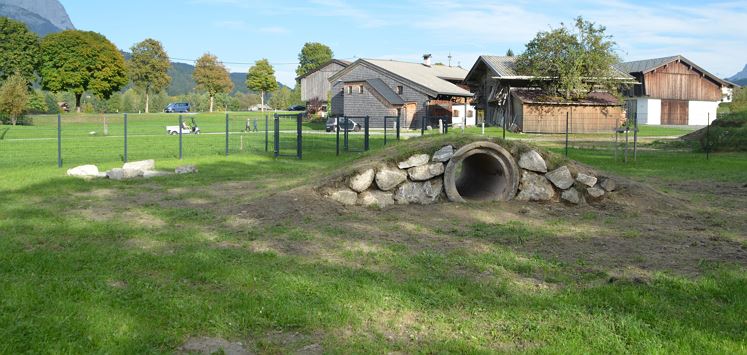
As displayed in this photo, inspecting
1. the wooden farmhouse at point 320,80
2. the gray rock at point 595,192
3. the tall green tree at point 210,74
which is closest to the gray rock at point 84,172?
the gray rock at point 595,192

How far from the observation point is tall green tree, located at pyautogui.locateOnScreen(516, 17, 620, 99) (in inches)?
1786

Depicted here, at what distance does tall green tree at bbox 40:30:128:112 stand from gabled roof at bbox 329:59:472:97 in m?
29.2

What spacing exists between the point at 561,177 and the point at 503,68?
4037 cm

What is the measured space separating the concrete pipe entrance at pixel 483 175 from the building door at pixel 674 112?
52.4 m

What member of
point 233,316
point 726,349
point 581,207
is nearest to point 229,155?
point 581,207

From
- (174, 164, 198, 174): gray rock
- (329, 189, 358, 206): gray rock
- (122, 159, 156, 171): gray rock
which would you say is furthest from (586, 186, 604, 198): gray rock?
(122, 159, 156, 171): gray rock

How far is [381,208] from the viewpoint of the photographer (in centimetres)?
1081

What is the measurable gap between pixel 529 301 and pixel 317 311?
1.81 metres

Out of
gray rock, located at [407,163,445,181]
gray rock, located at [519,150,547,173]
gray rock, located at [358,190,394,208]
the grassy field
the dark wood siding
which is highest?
the dark wood siding

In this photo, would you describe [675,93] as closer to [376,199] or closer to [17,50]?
[376,199]

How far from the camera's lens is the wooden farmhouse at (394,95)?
168 ft

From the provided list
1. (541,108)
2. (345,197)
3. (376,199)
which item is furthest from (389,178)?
(541,108)

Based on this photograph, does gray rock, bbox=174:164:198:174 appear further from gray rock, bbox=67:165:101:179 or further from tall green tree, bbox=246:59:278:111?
tall green tree, bbox=246:59:278:111

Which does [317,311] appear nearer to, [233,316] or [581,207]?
[233,316]
